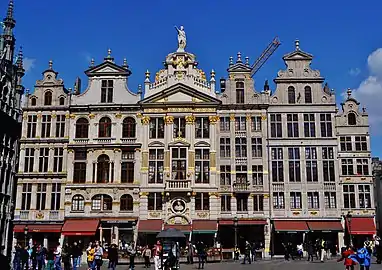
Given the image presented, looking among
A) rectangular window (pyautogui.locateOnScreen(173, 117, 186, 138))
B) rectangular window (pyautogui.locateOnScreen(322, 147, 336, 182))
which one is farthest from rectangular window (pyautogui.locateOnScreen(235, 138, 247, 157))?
rectangular window (pyautogui.locateOnScreen(322, 147, 336, 182))

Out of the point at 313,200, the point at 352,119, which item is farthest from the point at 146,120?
the point at 352,119

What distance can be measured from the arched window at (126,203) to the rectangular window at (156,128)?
6.13 metres

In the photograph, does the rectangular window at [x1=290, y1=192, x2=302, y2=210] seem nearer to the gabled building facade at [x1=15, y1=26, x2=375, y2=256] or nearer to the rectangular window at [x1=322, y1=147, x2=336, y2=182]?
the gabled building facade at [x1=15, y1=26, x2=375, y2=256]

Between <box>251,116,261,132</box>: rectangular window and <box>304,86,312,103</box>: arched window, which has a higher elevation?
<box>304,86,312,103</box>: arched window

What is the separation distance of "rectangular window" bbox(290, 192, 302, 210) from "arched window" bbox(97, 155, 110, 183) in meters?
17.5

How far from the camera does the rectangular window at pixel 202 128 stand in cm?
4825

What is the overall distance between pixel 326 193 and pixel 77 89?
26702 mm

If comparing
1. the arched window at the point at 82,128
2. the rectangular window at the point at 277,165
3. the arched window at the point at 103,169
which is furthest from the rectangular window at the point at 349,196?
the arched window at the point at 82,128

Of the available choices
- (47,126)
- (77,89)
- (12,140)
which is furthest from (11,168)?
(77,89)

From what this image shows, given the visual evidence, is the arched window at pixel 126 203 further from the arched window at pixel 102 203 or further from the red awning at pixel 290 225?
the red awning at pixel 290 225

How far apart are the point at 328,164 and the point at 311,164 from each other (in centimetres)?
156

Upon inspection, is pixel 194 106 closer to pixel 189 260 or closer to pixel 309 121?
pixel 309 121

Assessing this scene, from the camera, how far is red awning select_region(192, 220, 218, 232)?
45312mm

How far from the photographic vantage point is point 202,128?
48406mm
